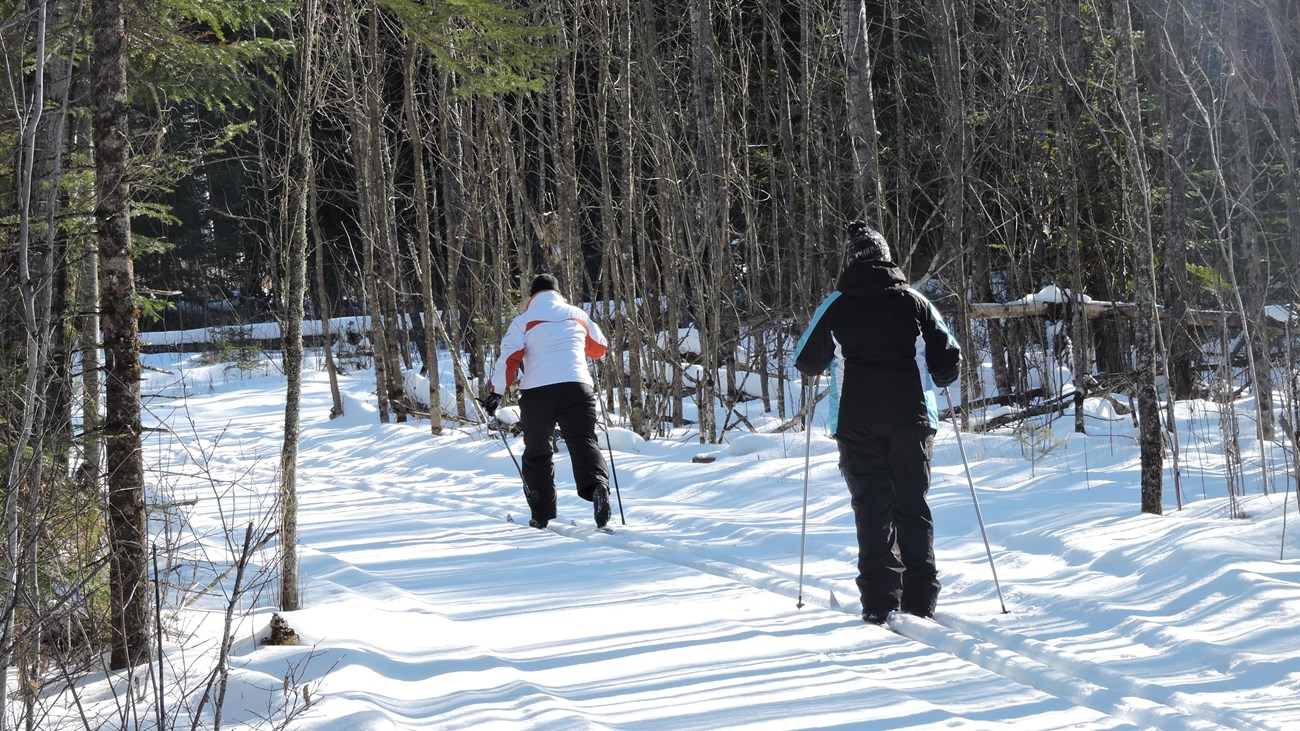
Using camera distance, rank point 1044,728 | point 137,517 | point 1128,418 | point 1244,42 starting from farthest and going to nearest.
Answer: point 1244,42 → point 1128,418 → point 137,517 → point 1044,728

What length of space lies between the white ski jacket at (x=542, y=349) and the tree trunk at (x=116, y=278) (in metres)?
4.00

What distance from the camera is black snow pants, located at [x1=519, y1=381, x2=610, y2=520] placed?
8422 millimetres

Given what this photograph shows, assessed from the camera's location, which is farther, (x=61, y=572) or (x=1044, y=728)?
(x=61, y=572)

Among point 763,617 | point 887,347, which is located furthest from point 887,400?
point 763,617

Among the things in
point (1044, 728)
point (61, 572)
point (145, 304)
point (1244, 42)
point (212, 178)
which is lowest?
point (1044, 728)

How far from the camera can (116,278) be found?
445 centimetres

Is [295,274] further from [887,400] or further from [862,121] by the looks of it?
[862,121]

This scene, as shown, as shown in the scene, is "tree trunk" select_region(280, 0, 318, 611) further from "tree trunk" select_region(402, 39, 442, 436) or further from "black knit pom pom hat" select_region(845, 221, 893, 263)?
"tree trunk" select_region(402, 39, 442, 436)

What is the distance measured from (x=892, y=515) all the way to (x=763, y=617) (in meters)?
0.85

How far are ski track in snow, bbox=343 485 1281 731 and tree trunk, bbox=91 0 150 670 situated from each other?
3.32 meters

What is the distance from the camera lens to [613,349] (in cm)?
1638

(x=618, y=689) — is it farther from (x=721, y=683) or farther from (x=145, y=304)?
(x=145, y=304)

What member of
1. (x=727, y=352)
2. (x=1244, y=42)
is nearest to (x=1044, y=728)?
(x=727, y=352)

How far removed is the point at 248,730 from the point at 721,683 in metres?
1.81
